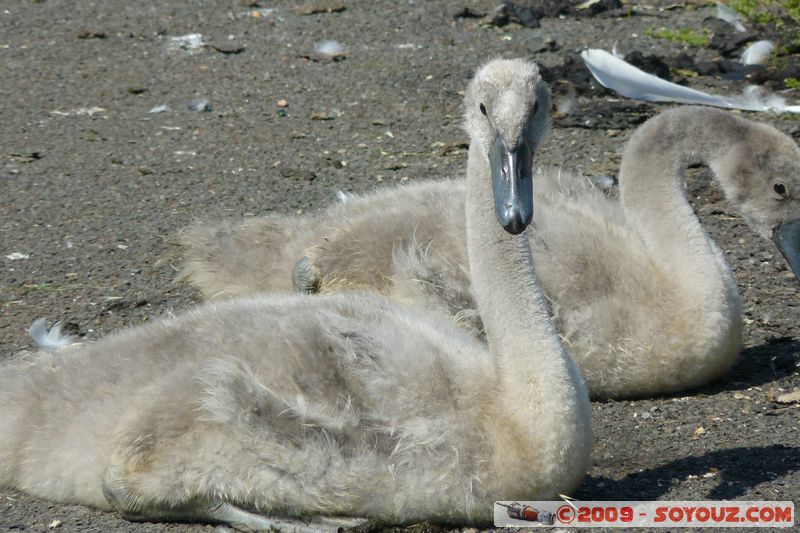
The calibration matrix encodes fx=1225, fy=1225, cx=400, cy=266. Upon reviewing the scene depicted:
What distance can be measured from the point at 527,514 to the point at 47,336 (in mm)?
2804

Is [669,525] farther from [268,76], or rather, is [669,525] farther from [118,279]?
[268,76]

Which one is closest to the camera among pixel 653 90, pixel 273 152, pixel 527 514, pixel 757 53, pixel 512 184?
pixel 512 184

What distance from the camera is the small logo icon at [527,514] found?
4.27 m

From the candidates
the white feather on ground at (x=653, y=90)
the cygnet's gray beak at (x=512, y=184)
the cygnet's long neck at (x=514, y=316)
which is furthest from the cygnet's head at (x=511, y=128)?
the white feather on ground at (x=653, y=90)

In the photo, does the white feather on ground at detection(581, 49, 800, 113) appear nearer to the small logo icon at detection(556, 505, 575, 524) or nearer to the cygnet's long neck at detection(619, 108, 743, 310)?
the cygnet's long neck at detection(619, 108, 743, 310)

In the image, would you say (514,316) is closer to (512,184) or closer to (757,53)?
(512,184)

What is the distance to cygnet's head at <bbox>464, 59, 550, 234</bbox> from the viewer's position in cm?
412

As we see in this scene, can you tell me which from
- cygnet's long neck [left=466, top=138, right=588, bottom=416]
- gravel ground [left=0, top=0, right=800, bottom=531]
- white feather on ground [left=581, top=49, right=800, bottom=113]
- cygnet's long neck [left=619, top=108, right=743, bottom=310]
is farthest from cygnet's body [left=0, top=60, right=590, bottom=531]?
white feather on ground [left=581, top=49, right=800, bottom=113]

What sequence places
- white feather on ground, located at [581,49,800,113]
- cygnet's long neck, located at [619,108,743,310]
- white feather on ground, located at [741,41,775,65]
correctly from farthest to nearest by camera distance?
white feather on ground, located at [741,41,775,65]
white feather on ground, located at [581,49,800,113]
cygnet's long neck, located at [619,108,743,310]

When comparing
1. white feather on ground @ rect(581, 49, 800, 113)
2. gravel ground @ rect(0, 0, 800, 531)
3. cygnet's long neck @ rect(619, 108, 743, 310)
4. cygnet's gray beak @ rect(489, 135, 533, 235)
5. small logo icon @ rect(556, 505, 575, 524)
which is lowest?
gravel ground @ rect(0, 0, 800, 531)

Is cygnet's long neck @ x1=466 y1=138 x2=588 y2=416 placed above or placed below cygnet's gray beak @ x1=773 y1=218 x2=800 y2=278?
above

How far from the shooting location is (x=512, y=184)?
13.6 ft

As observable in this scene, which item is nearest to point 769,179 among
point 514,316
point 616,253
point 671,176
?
point 671,176

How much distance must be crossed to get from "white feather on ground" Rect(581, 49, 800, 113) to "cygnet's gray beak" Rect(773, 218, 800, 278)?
10.3ft
